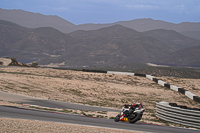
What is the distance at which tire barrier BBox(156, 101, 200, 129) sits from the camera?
1824 centimetres

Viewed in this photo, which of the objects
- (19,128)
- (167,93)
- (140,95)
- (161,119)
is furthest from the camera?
(167,93)

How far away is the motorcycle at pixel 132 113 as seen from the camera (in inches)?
639

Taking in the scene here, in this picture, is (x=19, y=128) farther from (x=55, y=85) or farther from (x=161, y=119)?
(x=55, y=85)

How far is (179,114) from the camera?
19266 mm

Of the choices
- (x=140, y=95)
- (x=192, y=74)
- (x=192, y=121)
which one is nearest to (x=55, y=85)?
(x=140, y=95)

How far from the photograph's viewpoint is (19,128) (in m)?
12.9

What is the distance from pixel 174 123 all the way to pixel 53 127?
32.8 feet

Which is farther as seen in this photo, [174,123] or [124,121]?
[174,123]

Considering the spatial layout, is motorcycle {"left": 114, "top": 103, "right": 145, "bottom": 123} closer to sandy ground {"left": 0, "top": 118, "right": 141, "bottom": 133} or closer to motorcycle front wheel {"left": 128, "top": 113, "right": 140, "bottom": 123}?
motorcycle front wheel {"left": 128, "top": 113, "right": 140, "bottom": 123}

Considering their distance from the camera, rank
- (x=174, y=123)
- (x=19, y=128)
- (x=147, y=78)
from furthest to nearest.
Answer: (x=147, y=78) < (x=174, y=123) < (x=19, y=128)

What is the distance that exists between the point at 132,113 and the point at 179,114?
4726 mm

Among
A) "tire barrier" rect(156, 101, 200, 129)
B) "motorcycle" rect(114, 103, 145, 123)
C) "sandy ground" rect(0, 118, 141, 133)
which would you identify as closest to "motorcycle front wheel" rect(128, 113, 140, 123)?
"motorcycle" rect(114, 103, 145, 123)

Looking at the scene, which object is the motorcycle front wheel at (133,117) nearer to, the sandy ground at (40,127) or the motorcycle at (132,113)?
the motorcycle at (132,113)

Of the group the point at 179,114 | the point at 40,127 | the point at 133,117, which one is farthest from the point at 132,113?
the point at 40,127
